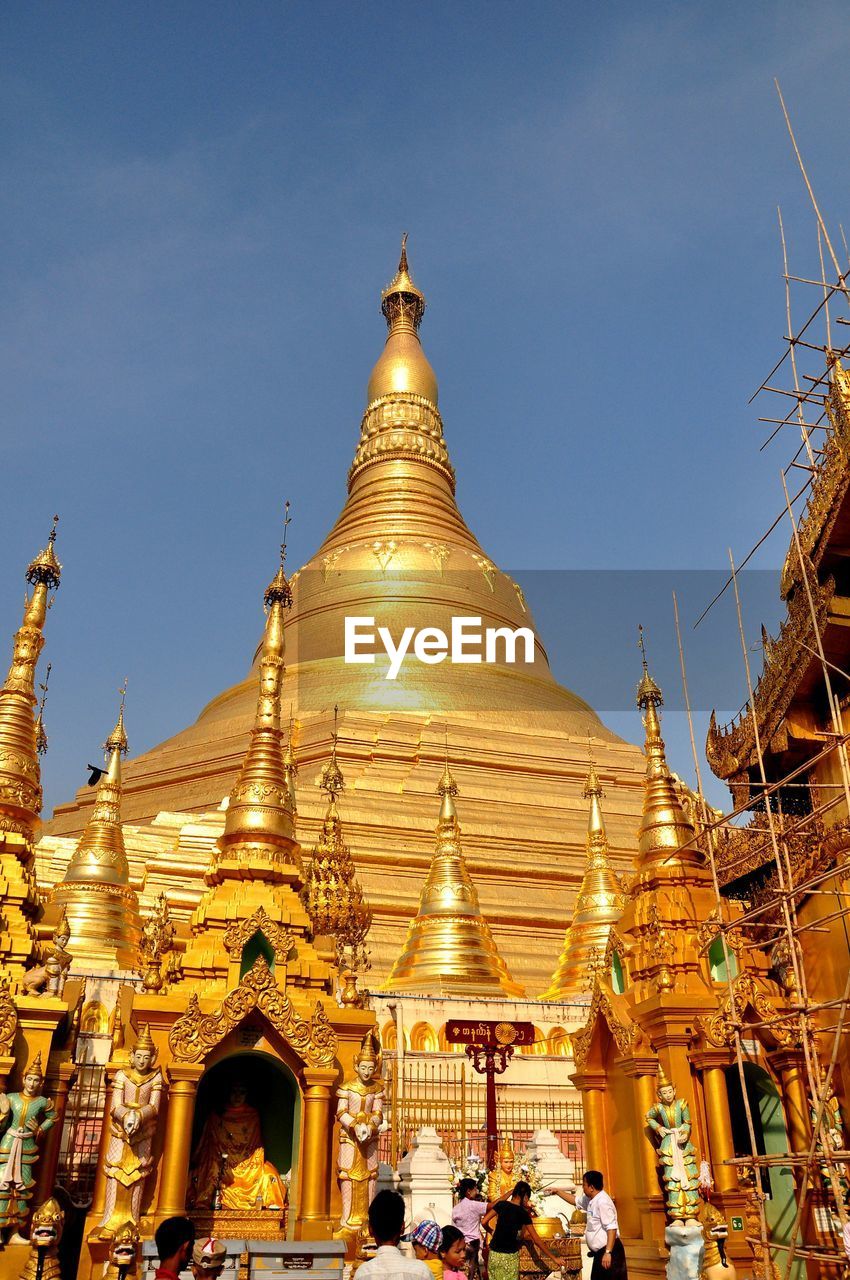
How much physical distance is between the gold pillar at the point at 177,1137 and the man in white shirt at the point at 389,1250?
6.42m

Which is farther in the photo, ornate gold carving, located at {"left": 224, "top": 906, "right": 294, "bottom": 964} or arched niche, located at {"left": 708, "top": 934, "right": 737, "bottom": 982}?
arched niche, located at {"left": 708, "top": 934, "right": 737, "bottom": 982}

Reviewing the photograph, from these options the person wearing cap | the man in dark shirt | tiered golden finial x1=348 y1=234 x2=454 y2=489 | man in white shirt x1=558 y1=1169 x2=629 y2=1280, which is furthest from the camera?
tiered golden finial x1=348 y1=234 x2=454 y2=489

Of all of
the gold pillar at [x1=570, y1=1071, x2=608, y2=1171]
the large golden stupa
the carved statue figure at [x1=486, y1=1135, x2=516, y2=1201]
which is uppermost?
the large golden stupa

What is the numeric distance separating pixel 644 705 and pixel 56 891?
1160 centimetres

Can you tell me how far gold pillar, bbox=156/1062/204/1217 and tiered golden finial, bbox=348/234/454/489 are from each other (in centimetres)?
3465

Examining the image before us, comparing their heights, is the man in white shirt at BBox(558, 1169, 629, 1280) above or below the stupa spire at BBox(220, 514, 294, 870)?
below

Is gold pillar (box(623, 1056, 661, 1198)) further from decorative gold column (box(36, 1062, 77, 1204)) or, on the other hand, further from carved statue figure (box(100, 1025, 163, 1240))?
decorative gold column (box(36, 1062, 77, 1204))

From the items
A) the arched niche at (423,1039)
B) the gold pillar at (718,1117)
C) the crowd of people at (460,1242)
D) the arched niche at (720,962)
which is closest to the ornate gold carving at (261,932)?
the crowd of people at (460,1242)

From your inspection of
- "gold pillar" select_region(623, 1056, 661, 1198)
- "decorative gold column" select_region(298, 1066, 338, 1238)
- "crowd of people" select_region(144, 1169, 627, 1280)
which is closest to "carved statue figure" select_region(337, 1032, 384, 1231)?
"decorative gold column" select_region(298, 1066, 338, 1238)

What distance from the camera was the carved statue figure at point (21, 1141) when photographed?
9000 millimetres

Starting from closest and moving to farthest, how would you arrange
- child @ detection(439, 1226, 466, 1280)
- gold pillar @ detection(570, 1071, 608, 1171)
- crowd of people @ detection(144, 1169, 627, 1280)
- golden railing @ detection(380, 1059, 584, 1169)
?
crowd of people @ detection(144, 1169, 627, 1280) < child @ detection(439, 1226, 466, 1280) < gold pillar @ detection(570, 1071, 608, 1171) < golden railing @ detection(380, 1059, 584, 1169)

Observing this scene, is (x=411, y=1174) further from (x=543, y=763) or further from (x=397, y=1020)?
(x=543, y=763)

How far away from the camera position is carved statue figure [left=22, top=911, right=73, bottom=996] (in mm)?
10148

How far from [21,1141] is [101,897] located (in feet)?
36.2
